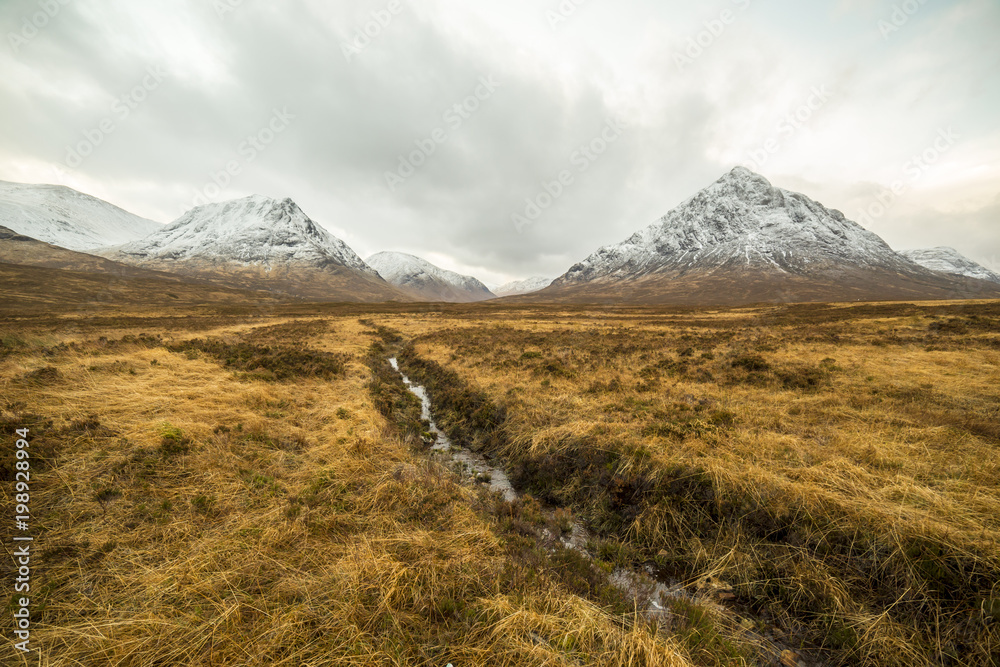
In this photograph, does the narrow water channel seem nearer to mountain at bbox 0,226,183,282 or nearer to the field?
the field

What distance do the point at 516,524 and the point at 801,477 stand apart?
5.67 m

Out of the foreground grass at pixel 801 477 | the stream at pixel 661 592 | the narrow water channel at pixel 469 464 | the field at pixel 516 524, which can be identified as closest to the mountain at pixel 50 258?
the field at pixel 516 524

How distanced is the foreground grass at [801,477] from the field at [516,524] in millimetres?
43

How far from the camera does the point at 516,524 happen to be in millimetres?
7023

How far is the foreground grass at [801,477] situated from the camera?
4.63 m

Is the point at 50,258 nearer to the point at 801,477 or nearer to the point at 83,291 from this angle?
the point at 83,291

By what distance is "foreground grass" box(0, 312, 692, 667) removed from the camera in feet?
12.4

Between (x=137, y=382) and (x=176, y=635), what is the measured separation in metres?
11.3

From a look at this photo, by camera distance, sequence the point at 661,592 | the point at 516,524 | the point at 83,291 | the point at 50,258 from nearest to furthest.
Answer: the point at 661,592 → the point at 516,524 → the point at 83,291 → the point at 50,258

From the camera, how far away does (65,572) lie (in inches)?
171

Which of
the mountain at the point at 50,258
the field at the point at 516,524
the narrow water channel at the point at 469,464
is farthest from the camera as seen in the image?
the mountain at the point at 50,258

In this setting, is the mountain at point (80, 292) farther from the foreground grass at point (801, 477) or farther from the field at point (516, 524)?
the foreground grass at point (801, 477)

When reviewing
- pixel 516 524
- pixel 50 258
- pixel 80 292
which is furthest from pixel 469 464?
pixel 50 258

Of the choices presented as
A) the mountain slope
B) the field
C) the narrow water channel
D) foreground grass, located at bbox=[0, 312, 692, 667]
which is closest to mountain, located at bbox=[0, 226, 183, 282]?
the mountain slope
